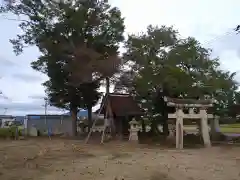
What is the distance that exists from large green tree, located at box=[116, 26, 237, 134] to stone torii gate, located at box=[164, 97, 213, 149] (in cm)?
148

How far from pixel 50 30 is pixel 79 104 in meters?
6.43

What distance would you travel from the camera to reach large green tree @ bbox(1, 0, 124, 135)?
24.5m

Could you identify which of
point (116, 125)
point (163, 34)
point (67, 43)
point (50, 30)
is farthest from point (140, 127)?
point (50, 30)

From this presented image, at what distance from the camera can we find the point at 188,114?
17.9 meters

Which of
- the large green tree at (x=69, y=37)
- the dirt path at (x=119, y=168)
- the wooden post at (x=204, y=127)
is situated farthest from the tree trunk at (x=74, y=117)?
the dirt path at (x=119, y=168)

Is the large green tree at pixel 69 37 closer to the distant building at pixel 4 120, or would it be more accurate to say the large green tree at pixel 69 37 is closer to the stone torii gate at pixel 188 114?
the stone torii gate at pixel 188 114

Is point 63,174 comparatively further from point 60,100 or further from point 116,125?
point 60,100

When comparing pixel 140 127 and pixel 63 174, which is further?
pixel 140 127

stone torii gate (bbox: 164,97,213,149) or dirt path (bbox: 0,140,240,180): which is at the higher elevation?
stone torii gate (bbox: 164,97,213,149)

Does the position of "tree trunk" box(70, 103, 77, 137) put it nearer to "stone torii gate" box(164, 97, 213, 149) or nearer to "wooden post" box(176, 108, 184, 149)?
"stone torii gate" box(164, 97, 213, 149)

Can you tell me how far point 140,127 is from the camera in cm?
2327

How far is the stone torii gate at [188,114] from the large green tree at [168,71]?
148 centimetres

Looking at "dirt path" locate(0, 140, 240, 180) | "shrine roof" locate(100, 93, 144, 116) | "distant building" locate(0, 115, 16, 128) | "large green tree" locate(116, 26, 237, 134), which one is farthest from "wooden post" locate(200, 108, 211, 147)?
"distant building" locate(0, 115, 16, 128)

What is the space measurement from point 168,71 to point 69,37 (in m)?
9.94
